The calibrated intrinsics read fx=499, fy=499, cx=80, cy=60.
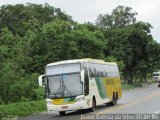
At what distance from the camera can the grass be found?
26.7 metres

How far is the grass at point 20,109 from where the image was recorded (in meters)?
26.7

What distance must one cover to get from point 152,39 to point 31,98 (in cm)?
4294

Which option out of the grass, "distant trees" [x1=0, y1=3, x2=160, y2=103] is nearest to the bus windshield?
the grass

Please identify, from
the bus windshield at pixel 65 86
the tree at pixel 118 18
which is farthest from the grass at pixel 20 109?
the tree at pixel 118 18

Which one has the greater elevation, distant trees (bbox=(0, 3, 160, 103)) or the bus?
distant trees (bbox=(0, 3, 160, 103))

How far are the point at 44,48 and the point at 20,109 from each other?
786 inches

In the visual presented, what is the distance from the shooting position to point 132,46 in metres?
73.8

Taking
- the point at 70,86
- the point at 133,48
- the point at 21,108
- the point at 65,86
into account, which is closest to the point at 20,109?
the point at 21,108

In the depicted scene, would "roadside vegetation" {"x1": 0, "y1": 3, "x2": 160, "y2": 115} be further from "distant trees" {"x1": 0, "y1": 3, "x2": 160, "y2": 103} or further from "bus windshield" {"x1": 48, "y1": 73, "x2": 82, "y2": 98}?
"bus windshield" {"x1": 48, "y1": 73, "x2": 82, "y2": 98}

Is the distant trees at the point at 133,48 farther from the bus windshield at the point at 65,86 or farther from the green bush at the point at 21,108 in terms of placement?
the bus windshield at the point at 65,86

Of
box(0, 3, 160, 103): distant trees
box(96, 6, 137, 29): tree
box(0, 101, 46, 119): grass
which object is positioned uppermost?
box(96, 6, 137, 29): tree

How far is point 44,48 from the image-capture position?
47906 mm

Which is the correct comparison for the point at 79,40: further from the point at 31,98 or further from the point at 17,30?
the point at 17,30

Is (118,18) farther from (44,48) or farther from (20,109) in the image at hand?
(20,109)
